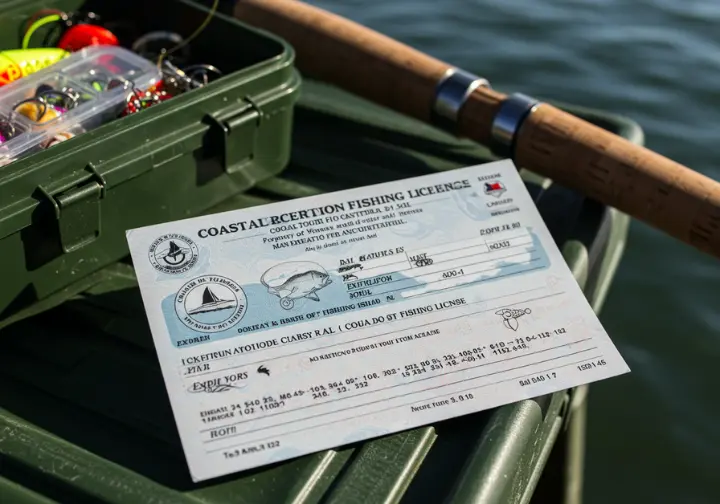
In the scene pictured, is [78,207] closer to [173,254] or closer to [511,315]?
[173,254]

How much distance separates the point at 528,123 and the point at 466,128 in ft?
0.36

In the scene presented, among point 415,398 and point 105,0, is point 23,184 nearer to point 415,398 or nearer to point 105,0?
point 415,398

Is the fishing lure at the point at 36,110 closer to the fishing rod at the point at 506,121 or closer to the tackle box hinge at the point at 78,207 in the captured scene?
the tackle box hinge at the point at 78,207

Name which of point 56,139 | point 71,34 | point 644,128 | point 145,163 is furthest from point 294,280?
point 644,128

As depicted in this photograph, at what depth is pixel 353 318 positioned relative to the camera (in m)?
1.01

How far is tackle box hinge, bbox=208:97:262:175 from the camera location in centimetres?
118

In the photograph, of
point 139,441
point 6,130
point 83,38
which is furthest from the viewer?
point 83,38

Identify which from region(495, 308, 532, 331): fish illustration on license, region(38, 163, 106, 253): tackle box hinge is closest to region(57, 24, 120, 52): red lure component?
region(38, 163, 106, 253): tackle box hinge

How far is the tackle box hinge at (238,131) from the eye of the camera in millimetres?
1177

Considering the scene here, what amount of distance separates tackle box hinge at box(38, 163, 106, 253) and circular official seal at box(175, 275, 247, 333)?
0.16 m

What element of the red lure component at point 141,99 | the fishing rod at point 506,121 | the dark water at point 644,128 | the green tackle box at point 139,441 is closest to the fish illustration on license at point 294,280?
the green tackle box at point 139,441

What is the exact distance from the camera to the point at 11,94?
118 centimetres

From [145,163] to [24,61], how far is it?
333 mm

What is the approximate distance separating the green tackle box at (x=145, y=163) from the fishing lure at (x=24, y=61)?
75mm
